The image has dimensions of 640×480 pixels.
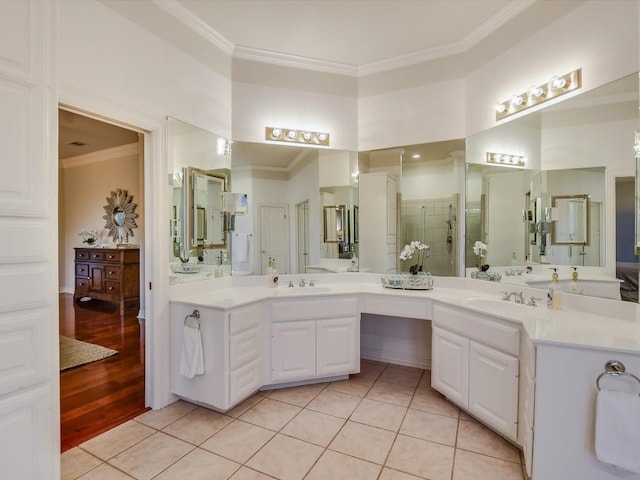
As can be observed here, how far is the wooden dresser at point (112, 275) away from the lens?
5.08 meters

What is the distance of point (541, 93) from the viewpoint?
2271 millimetres

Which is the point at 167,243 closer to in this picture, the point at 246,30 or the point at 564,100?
the point at 246,30

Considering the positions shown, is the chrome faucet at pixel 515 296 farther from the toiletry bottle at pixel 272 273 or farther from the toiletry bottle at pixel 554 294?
the toiletry bottle at pixel 272 273

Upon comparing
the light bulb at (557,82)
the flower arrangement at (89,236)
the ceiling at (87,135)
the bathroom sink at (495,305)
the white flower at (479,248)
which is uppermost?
the ceiling at (87,135)

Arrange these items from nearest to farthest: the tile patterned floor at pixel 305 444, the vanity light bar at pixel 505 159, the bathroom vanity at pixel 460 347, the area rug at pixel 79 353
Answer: the bathroom vanity at pixel 460 347
the tile patterned floor at pixel 305 444
the vanity light bar at pixel 505 159
the area rug at pixel 79 353

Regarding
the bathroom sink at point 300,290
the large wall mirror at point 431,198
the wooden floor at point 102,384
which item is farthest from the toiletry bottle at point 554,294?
the wooden floor at point 102,384

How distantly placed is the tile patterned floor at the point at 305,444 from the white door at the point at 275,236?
1144mm

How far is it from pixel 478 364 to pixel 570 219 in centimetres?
111

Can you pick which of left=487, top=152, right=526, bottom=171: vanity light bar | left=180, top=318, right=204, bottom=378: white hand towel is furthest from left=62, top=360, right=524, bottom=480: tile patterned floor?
left=487, top=152, right=526, bottom=171: vanity light bar

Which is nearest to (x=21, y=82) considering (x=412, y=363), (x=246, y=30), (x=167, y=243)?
(x=167, y=243)

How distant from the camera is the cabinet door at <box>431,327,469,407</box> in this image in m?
2.22

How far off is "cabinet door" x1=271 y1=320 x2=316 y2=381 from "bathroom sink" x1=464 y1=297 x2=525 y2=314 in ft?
3.95

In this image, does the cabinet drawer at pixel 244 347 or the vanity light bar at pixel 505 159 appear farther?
the vanity light bar at pixel 505 159

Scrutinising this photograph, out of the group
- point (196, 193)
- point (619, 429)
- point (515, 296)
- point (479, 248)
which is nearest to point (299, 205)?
point (196, 193)
